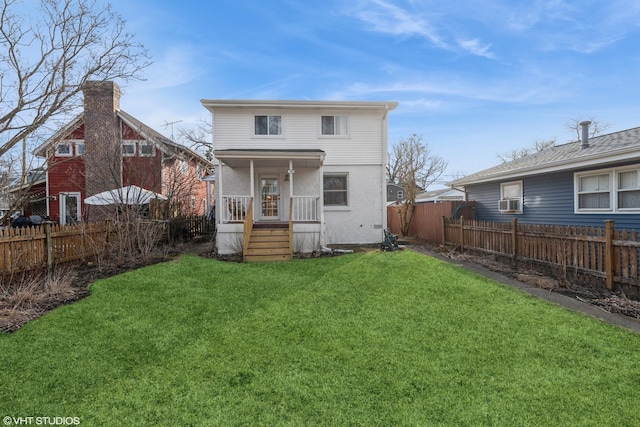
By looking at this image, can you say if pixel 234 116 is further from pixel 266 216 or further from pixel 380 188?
pixel 380 188

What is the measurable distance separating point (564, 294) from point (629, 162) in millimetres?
5115

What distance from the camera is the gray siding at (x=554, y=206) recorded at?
942 cm

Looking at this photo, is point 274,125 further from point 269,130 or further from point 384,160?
point 384,160

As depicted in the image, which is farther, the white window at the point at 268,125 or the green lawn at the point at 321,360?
the white window at the point at 268,125

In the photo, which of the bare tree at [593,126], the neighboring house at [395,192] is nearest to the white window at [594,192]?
the neighboring house at [395,192]

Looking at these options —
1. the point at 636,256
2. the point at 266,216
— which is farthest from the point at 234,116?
the point at 636,256

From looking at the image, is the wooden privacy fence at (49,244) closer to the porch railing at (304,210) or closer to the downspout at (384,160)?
the porch railing at (304,210)

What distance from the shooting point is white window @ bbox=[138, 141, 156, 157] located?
17388 millimetres

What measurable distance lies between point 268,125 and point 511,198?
10.3m

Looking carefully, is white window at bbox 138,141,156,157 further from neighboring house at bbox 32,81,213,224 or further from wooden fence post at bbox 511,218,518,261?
wooden fence post at bbox 511,218,518,261

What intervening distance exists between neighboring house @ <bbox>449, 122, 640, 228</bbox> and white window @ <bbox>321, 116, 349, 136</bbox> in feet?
21.0

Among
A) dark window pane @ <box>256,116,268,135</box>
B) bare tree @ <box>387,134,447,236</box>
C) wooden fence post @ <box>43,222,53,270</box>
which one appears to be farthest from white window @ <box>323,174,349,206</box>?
bare tree @ <box>387,134,447,236</box>

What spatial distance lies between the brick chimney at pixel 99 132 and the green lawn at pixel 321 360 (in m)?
12.6

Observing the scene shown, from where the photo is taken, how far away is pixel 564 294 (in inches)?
257
